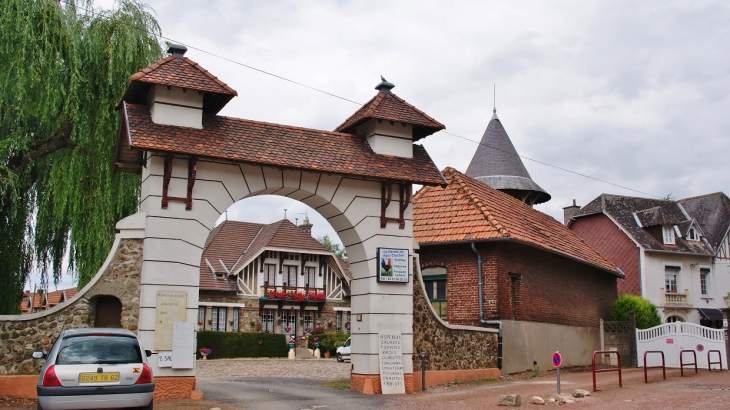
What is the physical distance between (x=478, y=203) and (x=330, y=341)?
2120cm

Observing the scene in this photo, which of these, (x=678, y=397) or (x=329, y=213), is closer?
(x=678, y=397)

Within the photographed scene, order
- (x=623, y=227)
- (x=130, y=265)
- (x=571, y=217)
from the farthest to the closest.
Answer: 1. (x=571, y=217)
2. (x=623, y=227)
3. (x=130, y=265)

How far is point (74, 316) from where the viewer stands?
13555 millimetres

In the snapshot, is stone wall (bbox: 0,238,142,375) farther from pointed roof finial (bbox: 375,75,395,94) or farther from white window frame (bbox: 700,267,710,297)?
white window frame (bbox: 700,267,710,297)

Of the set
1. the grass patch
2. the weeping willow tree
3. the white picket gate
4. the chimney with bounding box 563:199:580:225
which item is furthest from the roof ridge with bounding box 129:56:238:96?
the chimney with bounding box 563:199:580:225

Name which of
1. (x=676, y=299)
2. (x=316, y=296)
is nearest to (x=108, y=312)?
(x=316, y=296)

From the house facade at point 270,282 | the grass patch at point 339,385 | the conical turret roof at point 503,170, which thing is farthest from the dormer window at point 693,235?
the grass patch at point 339,385

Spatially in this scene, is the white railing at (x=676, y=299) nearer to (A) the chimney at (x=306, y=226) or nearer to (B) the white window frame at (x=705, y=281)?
(B) the white window frame at (x=705, y=281)

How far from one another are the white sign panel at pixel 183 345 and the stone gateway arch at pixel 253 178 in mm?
92

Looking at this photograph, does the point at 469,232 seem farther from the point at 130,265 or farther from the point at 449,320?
the point at 130,265

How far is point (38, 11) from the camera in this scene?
54.6ft

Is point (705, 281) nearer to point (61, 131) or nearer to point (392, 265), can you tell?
point (392, 265)

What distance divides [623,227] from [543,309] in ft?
75.0

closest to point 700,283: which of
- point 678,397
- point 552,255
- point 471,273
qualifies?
point 552,255
